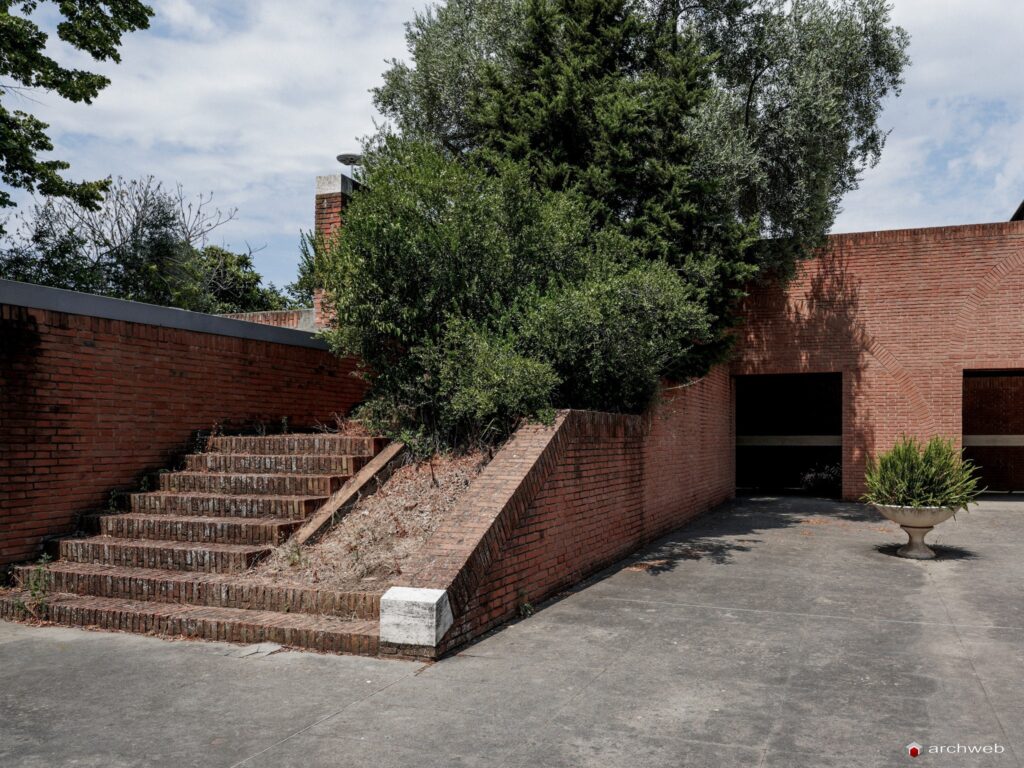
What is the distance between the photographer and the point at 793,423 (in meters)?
21.9

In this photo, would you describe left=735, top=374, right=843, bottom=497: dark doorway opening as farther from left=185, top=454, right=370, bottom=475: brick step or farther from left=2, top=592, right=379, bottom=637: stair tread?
left=2, top=592, right=379, bottom=637: stair tread

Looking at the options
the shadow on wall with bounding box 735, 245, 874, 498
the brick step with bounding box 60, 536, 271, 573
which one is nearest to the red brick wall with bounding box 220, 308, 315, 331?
the brick step with bounding box 60, 536, 271, 573

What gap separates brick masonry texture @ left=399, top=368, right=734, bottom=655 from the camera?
5.77 m

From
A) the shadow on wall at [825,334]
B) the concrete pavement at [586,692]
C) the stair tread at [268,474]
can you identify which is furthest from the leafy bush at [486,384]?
the shadow on wall at [825,334]

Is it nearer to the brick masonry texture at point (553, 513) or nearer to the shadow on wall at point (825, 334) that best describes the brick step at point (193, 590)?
the brick masonry texture at point (553, 513)

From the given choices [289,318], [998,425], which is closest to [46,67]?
[289,318]

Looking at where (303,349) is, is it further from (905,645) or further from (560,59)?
(905,645)

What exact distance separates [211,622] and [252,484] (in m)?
2.29

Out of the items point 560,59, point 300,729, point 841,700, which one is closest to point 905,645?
point 841,700

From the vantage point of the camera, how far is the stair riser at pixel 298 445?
8.43 metres

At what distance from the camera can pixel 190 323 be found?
879 cm

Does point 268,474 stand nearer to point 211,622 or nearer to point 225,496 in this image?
point 225,496

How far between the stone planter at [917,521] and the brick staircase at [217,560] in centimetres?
631

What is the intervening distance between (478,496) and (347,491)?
1.77 meters
